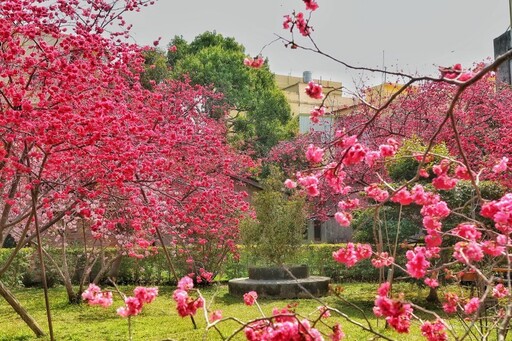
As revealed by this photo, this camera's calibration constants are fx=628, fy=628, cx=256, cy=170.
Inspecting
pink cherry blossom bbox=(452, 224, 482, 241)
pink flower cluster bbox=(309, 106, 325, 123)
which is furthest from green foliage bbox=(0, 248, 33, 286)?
pink cherry blossom bbox=(452, 224, 482, 241)

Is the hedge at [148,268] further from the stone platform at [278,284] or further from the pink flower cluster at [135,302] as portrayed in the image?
the pink flower cluster at [135,302]

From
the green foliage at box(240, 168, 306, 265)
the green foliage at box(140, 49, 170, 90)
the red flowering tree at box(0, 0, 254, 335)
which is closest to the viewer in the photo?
the red flowering tree at box(0, 0, 254, 335)

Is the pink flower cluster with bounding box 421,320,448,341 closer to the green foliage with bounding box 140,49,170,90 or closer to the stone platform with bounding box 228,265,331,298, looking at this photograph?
the stone platform with bounding box 228,265,331,298

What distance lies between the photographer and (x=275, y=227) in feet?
43.1

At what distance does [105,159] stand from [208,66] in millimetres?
21572

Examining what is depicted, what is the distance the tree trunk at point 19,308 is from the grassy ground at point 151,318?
0.25 m

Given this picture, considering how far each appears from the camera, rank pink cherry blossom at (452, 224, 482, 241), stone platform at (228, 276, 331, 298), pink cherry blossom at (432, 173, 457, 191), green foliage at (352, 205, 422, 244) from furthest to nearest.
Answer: stone platform at (228, 276, 331, 298) < green foliage at (352, 205, 422, 244) < pink cherry blossom at (432, 173, 457, 191) < pink cherry blossom at (452, 224, 482, 241)

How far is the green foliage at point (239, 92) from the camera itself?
28891 millimetres

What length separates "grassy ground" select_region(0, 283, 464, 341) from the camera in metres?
8.18

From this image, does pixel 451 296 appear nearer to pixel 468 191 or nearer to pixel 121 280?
pixel 468 191

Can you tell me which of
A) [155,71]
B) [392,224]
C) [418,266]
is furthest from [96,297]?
[155,71]

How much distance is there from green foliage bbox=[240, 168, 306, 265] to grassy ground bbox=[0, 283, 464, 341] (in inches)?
48.5

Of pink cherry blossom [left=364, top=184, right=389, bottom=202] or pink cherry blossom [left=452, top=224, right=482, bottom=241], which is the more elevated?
pink cherry blossom [left=364, top=184, right=389, bottom=202]

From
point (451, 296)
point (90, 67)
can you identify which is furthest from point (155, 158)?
point (451, 296)
